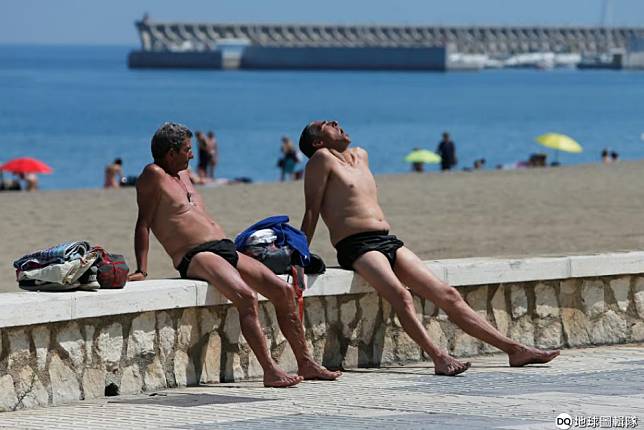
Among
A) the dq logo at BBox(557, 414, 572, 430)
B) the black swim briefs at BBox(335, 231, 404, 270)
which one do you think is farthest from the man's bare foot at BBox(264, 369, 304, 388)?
the dq logo at BBox(557, 414, 572, 430)

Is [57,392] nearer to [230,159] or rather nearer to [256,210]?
[256,210]

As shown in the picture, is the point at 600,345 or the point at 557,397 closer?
the point at 557,397

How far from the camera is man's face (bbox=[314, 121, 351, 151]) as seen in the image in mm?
8844

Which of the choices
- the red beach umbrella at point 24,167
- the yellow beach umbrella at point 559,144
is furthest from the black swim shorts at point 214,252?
the yellow beach umbrella at point 559,144

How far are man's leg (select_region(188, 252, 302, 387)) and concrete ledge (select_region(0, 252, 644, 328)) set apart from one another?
98 mm

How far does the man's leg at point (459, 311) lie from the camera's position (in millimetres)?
8492

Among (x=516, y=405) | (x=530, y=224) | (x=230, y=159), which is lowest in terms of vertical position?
(x=516, y=405)

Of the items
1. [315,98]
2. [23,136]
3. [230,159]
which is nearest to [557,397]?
[230,159]

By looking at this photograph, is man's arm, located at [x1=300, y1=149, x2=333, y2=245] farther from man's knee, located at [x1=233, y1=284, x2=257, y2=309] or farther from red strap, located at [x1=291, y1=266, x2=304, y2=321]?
man's knee, located at [x1=233, y1=284, x2=257, y2=309]

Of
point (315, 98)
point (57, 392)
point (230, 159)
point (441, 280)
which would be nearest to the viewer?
point (57, 392)

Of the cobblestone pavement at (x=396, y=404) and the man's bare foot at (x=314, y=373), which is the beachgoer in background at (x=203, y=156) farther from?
the man's bare foot at (x=314, y=373)

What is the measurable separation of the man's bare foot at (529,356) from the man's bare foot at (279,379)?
4.36ft

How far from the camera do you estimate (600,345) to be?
9.41 meters

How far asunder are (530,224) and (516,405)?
14.2 meters
